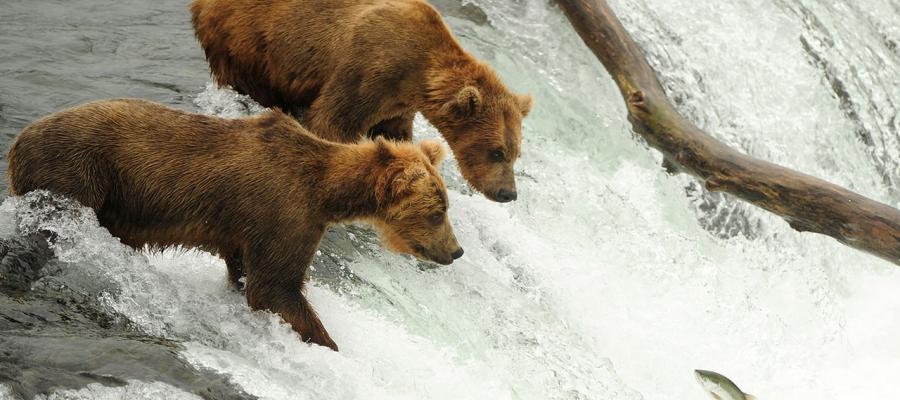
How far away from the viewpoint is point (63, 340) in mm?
4645

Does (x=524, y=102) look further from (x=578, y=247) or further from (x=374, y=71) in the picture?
(x=578, y=247)

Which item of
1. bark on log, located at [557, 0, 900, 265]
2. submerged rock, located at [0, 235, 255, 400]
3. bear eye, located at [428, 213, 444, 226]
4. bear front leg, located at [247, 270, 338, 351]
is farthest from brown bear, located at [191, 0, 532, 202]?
submerged rock, located at [0, 235, 255, 400]

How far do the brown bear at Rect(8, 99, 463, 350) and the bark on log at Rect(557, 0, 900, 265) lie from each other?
101 inches

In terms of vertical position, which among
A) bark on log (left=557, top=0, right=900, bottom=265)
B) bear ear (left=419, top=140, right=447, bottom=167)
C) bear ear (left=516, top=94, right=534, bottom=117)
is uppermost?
bear ear (left=419, top=140, right=447, bottom=167)

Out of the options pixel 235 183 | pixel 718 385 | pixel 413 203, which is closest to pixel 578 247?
pixel 718 385

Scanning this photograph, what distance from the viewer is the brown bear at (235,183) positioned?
5.14 m

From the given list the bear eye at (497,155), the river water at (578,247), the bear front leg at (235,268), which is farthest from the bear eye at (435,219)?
the bear eye at (497,155)

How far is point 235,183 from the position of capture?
5352 mm

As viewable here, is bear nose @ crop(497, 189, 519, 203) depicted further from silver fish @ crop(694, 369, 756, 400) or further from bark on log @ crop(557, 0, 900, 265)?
silver fish @ crop(694, 369, 756, 400)

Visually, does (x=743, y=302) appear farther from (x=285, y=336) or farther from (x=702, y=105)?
(x=285, y=336)

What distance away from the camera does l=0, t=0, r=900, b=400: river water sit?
5.39 metres

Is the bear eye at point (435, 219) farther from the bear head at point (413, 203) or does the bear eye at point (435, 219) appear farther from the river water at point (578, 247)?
the river water at point (578, 247)

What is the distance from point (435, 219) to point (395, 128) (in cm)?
197

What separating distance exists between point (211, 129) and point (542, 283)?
107 inches
